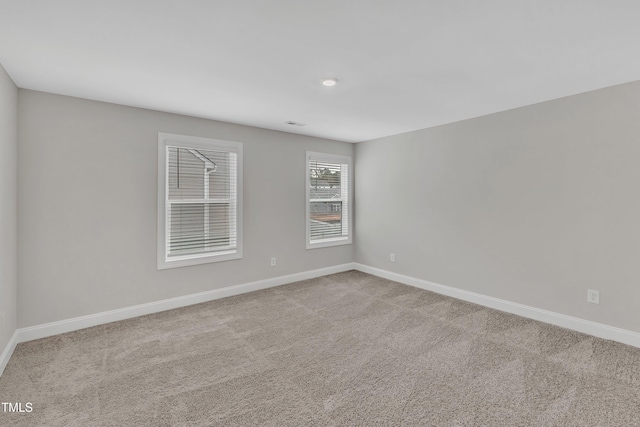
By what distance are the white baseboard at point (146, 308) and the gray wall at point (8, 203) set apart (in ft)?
0.68

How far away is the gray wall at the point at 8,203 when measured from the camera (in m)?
2.31

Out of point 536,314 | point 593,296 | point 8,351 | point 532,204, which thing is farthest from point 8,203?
point 593,296

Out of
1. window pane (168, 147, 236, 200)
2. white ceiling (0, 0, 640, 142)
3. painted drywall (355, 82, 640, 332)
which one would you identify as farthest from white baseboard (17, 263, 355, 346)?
white ceiling (0, 0, 640, 142)

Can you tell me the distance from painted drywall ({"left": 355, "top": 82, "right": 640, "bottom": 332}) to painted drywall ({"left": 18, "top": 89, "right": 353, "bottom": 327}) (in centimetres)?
267

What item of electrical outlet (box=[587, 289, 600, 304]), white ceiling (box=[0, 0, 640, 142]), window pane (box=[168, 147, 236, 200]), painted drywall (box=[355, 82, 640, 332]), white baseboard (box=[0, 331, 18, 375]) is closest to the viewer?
white ceiling (box=[0, 0, 640, 142])

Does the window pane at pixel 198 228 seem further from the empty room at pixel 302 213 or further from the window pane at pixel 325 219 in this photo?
the window pane at pixel 325 219

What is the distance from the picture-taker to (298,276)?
4.70m

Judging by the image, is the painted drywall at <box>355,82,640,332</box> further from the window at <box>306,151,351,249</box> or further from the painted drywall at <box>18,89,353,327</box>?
the painted drywall at <box>18,89,353,327</box>

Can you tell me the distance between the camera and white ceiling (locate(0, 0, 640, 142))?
164 centimetres

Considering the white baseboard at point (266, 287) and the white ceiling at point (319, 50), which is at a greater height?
the white ceiling at point (319, 50)

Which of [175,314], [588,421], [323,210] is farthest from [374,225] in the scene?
[588,421]

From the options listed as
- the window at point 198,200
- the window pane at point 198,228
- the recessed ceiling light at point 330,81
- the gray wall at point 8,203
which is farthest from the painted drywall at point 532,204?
the gray wall at point 8,203

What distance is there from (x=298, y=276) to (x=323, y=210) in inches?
46.9

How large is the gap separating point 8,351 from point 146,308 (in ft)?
3.65
